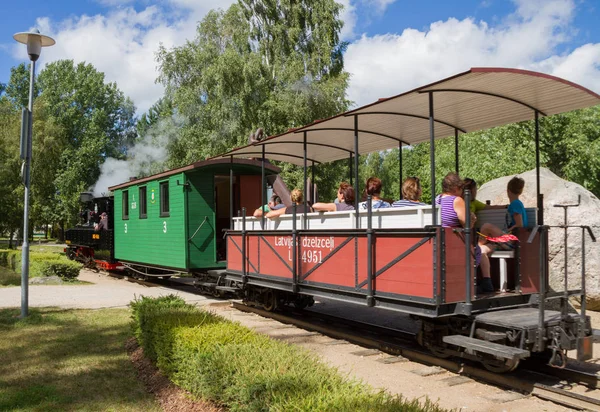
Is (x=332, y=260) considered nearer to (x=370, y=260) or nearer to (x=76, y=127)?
(x=370, y=260)

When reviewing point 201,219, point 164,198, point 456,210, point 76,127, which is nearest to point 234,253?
point 201,219

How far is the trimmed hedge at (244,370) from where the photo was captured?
358 cm

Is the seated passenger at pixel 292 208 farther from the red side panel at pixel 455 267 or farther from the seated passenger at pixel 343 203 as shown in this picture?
the red side panel at pixel 455 267

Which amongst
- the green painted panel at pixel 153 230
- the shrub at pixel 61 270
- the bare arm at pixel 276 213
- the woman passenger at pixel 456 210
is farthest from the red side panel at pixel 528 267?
the shrub at pixel 61 270

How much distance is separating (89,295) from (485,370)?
949 centimetres

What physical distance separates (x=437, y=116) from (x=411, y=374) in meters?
3.62

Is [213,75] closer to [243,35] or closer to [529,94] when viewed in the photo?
Answer: [243,35]

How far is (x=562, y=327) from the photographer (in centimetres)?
577

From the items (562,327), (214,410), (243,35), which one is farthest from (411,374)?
(243,35)

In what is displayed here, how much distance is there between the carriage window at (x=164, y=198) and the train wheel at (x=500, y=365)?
8.82m

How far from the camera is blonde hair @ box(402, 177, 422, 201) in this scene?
6.82 meters

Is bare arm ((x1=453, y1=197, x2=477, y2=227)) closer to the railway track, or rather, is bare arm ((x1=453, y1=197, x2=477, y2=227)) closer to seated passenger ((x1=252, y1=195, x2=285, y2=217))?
the railway track

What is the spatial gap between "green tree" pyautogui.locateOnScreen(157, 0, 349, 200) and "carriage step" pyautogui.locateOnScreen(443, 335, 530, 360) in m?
18.9

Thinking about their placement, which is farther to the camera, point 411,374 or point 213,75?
point 213,75
